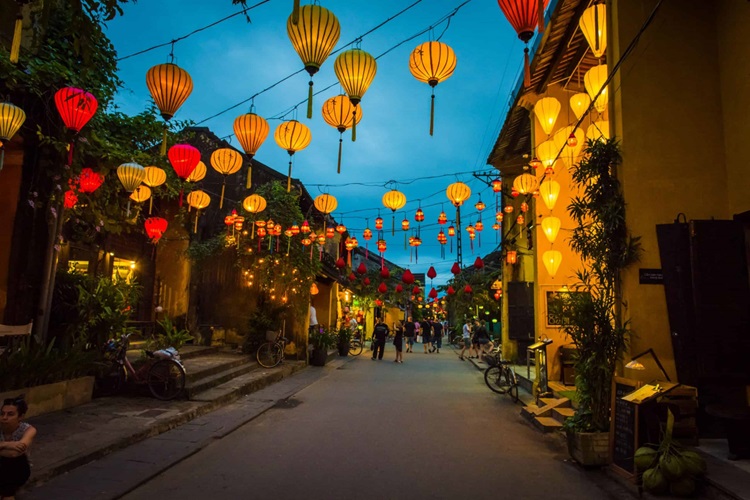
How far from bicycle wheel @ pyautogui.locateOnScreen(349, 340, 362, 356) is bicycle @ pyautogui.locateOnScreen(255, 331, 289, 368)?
27.6ft

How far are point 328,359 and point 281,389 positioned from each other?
6.90m

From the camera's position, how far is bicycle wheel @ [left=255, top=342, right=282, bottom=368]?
14141 millimetres

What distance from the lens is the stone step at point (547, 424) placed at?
7734mm

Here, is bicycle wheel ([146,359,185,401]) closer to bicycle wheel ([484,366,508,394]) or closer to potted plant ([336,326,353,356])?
bicycle wheel ([484,366,508,394])

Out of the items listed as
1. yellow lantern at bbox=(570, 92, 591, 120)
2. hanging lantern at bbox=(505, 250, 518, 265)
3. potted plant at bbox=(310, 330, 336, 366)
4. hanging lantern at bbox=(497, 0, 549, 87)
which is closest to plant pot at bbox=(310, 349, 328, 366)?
potted plant at bbox=(310, 330, 336, 366)

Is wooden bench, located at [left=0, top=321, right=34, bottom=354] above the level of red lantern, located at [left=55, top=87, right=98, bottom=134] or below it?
below

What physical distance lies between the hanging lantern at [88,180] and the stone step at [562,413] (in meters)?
9.38

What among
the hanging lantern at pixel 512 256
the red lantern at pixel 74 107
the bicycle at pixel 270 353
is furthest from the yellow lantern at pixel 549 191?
the red lantern at pixel 74 107

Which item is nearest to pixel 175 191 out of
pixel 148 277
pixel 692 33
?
pixel 148 277

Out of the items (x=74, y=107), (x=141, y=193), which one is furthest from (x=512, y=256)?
(x=74, y=107)

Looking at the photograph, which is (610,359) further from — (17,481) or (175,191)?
(175,191)

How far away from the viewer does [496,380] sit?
39.7ft

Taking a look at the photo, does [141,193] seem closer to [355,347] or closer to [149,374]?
[149,374]

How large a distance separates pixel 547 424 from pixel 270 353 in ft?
28.9
